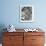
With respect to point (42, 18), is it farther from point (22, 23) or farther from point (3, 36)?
point (3, 36)

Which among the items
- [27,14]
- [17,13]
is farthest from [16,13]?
[27,14]

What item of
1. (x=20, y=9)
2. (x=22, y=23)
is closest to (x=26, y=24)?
(x=22, y=23)

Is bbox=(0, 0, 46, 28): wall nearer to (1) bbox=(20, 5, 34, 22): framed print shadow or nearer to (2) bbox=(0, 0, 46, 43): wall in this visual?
(2) bbox=(0, 0, 46, 43): wall

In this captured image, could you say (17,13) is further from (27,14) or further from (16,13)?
(27,14)

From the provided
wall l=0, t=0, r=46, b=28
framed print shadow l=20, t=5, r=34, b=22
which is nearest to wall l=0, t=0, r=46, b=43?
wall l=0, t=0, r=46, b=28

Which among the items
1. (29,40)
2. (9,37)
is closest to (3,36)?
(9,37)

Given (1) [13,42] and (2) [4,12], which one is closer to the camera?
(1) [13,42]

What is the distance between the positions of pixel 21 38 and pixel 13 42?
0.84ft

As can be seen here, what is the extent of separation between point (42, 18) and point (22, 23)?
2.19 ft

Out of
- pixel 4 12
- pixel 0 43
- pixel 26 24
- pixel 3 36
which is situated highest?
pixel 4 12

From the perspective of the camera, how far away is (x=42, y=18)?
4094 mm

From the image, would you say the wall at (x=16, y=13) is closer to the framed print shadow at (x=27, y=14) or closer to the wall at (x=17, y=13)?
the wall at (x=17, y=13)

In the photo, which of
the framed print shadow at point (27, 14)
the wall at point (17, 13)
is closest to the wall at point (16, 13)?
the wall at point (17, 13)

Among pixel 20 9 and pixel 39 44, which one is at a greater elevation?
pixel 20 9
